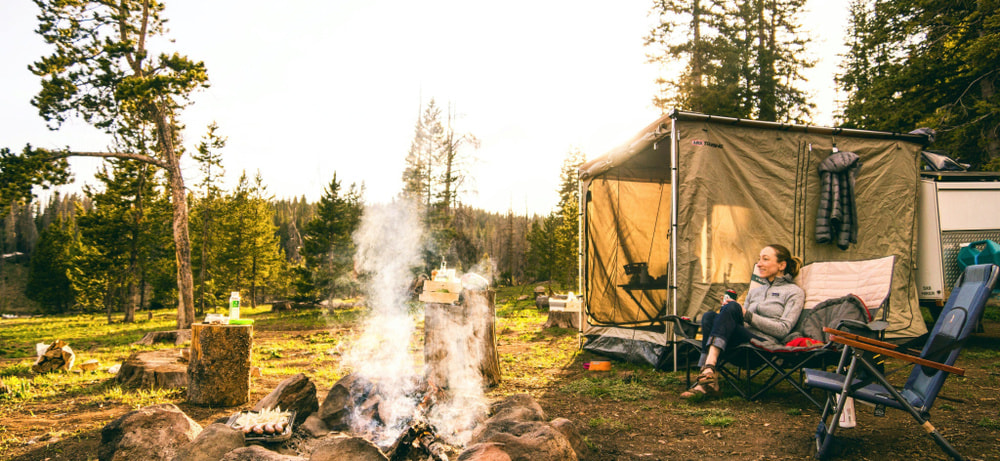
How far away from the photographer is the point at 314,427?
119 inches

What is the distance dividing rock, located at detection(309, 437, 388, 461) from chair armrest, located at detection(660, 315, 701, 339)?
2.88 meters

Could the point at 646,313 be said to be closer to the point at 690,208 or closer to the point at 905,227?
the point at 690,208

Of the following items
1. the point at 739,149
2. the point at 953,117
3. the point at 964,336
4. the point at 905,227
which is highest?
the point at 953,117

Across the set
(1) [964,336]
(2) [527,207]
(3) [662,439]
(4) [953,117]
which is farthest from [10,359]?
(2) [527,207]

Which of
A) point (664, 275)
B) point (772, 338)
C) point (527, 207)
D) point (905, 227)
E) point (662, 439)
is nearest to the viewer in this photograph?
point (662, 439)

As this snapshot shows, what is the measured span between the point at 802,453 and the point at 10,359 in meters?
10.3

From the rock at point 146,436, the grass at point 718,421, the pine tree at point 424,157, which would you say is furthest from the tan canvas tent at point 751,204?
the pine tree at point 424,157

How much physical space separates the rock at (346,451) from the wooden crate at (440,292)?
79.2 inches

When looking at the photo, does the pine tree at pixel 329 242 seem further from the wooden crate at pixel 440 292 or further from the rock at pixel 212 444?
the rock at pixel 212 444

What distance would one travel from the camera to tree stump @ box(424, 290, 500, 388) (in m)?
4.09

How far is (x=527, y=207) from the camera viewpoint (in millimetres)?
50156

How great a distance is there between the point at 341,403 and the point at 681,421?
230 cm

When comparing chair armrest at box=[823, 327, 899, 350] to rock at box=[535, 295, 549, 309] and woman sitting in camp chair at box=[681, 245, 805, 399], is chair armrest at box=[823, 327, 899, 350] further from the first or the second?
rock at box=[535, 295, 549, 309]

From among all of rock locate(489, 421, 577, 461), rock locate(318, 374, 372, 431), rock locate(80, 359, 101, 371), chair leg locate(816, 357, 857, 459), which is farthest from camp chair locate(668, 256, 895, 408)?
rock locate(80, 359, 101, 371)
